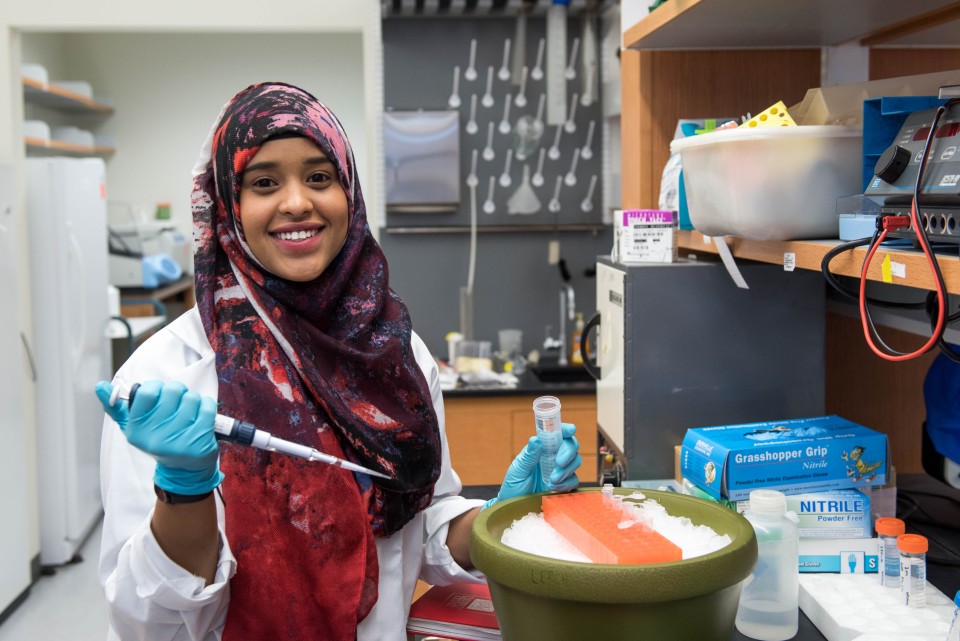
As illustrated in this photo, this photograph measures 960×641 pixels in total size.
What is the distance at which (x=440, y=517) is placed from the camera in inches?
65.9

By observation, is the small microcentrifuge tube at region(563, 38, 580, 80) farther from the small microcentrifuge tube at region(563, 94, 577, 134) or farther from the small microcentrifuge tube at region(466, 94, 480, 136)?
the small microcentrifuge tube at region(466, 94, 480, 136)

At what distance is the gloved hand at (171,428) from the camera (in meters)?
1.11

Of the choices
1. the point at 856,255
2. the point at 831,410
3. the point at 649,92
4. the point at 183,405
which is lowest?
the point at 831,410

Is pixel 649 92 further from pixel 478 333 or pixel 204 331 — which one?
pixel 478 333

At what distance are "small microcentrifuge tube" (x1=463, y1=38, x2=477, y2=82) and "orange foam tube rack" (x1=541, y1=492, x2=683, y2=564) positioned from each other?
120 inches

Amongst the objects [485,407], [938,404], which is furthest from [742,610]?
[485,407]

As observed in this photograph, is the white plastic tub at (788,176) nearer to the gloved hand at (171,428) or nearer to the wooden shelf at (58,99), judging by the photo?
the gloved hand at (171,428)

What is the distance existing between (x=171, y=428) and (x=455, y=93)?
319 centimetres

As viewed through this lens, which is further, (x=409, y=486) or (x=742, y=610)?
(x=409, y=486)

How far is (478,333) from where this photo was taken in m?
4.27

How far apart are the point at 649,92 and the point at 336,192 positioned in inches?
37.6

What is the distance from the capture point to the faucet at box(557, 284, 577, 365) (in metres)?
4.12

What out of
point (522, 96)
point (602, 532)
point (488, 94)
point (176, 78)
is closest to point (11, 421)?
point (488, 94)

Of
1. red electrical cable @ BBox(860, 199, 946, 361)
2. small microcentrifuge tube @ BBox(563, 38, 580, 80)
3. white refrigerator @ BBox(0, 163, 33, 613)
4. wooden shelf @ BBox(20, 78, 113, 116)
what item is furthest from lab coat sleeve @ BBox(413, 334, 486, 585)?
wooden shelf @ BBox(20, 78, 113, 116)
